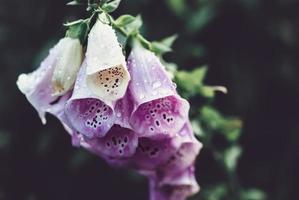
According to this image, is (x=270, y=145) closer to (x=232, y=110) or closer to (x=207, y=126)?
(x=232, y=110)

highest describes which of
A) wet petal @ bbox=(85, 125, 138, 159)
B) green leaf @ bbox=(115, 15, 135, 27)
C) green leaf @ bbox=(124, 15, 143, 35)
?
green leaf @ bbox=(115, 15, 135, 27)

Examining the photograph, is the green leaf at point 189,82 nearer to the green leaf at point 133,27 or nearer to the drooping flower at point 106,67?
the green leaf at point 133,27

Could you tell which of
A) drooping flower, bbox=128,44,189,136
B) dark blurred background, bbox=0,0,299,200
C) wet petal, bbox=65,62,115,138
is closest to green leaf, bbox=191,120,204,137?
drooping flower, bbox=128,44,189,136

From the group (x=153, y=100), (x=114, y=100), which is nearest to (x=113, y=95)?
(x=114, y=100)

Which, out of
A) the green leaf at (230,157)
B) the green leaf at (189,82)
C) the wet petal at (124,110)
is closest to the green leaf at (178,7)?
the green leaf at (230,157)

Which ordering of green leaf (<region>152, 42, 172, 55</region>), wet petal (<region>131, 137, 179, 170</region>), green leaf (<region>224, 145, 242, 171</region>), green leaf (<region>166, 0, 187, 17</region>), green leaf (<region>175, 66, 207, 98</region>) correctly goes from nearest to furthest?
1. wet petal (<region>131, 137, 179, 170</region>)
2. green leaf (<region>152, 42, 172, 55</region>)
3. green leaf (<region>175, 66, 207, 98</region>)
4. green leaf (<region>224, 145, 242, 171</region>)
5. green leaf (<region>166, 0, 187, 17</region>)

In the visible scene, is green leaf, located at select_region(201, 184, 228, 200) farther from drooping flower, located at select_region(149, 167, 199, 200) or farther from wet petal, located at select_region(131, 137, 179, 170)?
wet petal, located at select_region(131, 137, 179, 170)

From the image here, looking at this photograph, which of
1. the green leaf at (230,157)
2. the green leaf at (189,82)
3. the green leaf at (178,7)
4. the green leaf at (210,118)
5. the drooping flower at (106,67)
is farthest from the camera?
the green leaf at (178,7)

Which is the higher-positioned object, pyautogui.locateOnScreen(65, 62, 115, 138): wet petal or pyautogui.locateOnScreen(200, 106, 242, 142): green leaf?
pyautogui.locateOnScreen(65, 62, 115, 138): wet petal

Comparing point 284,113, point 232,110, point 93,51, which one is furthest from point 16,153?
point 93,51
